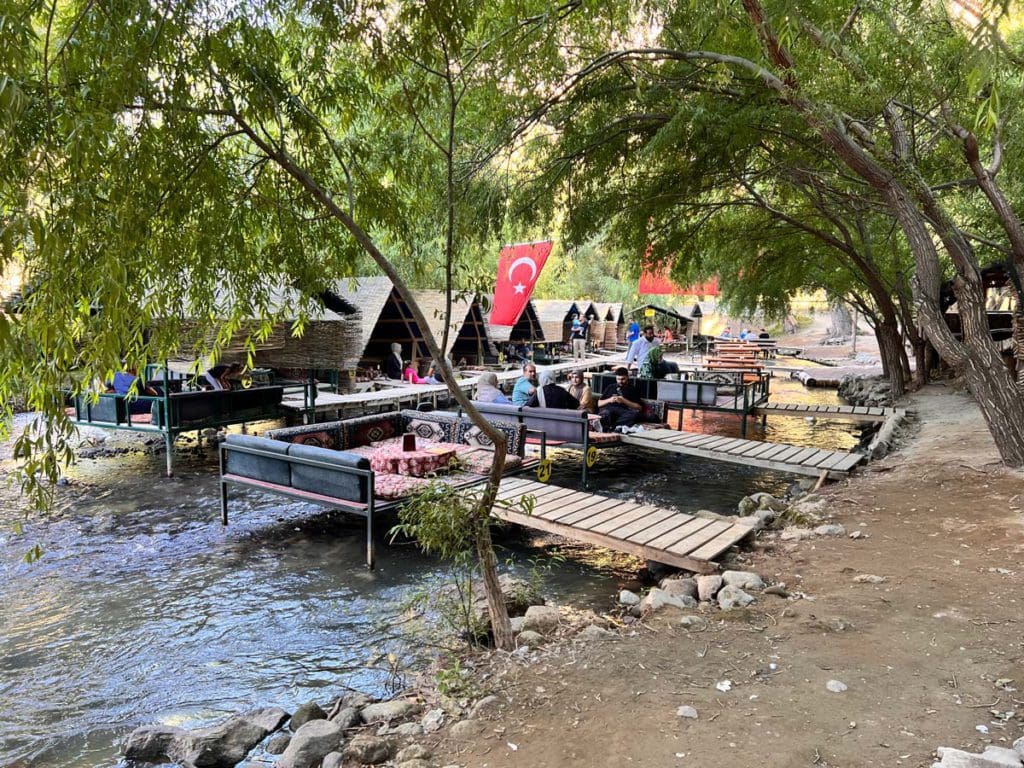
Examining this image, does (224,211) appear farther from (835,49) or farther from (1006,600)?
(835,49)

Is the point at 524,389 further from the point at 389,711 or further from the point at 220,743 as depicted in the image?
the point at 220,743

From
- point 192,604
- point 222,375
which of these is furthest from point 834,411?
point 192,604

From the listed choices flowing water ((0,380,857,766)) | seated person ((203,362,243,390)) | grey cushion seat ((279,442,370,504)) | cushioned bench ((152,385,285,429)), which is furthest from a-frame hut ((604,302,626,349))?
grey cushion seat ((279,442,370,504))

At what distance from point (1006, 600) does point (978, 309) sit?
4122 millimetres

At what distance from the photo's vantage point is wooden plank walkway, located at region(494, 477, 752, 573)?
208 inches

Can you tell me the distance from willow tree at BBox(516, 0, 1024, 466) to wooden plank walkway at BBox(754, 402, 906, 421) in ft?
15.6

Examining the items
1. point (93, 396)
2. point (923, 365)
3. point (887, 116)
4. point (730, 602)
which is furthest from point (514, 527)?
point (923, 365)

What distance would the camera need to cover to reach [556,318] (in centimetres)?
2827

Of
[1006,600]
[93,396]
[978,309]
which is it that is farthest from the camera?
[978,309]

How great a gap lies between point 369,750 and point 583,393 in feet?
25.5

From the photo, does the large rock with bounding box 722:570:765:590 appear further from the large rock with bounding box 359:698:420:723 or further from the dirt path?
the large rock with bounding box 359:698:420:723

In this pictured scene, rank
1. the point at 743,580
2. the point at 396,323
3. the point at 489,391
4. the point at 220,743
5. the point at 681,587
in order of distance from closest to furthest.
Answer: the point at 220,743
the point at 743,580
the point at 681,587
the point at 489,391
the point at 396,323

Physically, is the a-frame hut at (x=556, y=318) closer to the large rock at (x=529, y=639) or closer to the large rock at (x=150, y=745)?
the large rock at (x=529, y=639)

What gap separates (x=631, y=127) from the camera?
28.3 ft
